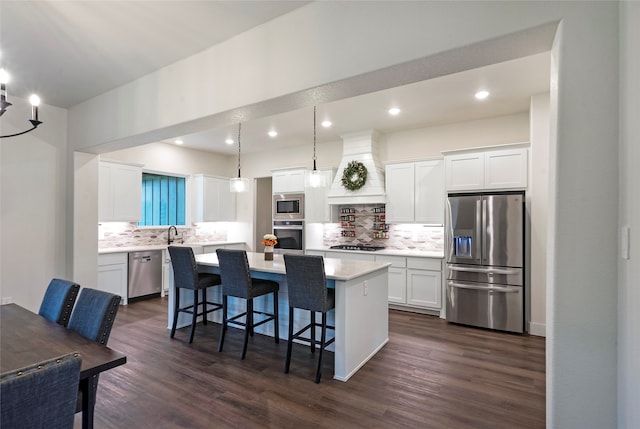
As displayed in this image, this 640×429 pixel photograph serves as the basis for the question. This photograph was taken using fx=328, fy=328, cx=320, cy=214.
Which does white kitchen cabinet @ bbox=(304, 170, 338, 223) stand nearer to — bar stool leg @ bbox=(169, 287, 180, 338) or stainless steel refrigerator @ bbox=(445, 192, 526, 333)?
stainless steel refrigerator @ bbox=(445, 192, 526, 333)

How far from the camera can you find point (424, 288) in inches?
185

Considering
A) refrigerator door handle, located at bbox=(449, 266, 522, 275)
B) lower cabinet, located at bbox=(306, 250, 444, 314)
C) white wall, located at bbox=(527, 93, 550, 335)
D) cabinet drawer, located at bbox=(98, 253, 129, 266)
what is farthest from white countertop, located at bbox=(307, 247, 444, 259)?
cabinet drawer, located at bbox=(98, 253, 129, 266)

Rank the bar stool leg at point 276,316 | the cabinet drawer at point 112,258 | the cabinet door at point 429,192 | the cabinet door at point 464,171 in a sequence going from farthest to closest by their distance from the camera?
1. the cabinet drawer at point 112,258
2. the cabinet door at point 429,192
3. the cabinet door at point 464,171
4. the bar stool leg at point 276,316

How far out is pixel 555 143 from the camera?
5.19 feet

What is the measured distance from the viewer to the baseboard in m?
3.88

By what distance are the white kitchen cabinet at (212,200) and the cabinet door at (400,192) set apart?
12.0ft

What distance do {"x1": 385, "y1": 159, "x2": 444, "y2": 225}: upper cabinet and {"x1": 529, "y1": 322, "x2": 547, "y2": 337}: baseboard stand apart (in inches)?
66.3

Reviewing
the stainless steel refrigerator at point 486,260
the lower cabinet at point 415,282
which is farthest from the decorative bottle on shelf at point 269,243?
the stainless steel refrigerator at point 486,260

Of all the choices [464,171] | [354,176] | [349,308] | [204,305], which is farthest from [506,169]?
[204,305]

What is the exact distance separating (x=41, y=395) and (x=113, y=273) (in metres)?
4.76

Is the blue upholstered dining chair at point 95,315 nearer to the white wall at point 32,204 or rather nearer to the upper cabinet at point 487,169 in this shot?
the white wall at point 32,204

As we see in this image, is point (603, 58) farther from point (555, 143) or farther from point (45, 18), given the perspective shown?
point (45, 18)

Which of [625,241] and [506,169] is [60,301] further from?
[506,169]

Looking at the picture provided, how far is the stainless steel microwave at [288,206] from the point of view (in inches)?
241
